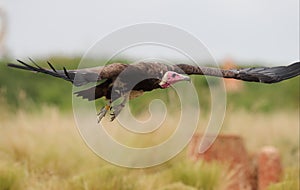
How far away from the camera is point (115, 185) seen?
4.82 meters

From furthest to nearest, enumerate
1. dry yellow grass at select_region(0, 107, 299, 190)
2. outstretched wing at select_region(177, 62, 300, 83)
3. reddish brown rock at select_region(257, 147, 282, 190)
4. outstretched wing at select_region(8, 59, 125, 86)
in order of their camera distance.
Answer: reddish brown rock at select_region(257, 147, 282, 190), dry yellow grass at select_region(0, 107, 299, 190), outstretched wing at select_region(177, 62, 300, 83), outstretched wing at select_region(8, 59, 125, 86)

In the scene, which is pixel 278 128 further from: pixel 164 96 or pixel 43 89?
pixel 43 89

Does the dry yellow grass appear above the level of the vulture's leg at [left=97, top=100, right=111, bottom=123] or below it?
below

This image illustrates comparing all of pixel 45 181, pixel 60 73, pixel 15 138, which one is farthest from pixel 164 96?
pixel 60 73

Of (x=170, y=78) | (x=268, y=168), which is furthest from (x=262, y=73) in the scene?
(x=268, y=168)

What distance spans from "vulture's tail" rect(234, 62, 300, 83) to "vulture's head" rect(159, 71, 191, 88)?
1.36 ft

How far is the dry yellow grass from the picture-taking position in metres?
4.81

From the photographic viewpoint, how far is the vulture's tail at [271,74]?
2738 millimetres

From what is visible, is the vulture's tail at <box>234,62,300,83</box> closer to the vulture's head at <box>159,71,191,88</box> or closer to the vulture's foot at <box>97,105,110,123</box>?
the vulture's head at <box>159,71,191,88</box>

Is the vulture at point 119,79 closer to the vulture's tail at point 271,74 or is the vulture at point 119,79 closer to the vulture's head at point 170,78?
the vulture's head at point 170,78

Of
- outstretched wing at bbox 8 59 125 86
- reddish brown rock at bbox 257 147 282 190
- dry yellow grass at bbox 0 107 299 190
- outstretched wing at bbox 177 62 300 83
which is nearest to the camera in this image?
outstretched wing at bbox 8 59 125 86

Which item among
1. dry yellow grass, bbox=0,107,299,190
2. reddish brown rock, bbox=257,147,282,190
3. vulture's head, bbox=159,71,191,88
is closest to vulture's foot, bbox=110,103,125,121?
vulture's head, bbox=159,71,191,88

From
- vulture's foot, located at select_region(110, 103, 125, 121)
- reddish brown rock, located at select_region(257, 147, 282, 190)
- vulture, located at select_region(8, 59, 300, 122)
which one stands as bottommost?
reddish brown rock, located at select_region(257, 147, 282, 190)

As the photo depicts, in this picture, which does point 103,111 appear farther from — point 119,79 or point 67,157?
point 67,157
